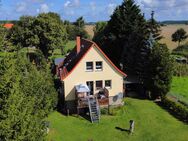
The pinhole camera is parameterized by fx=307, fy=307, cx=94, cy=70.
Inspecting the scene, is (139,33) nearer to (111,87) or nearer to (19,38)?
(111,87)

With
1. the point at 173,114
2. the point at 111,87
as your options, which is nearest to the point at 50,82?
the point at 111,87

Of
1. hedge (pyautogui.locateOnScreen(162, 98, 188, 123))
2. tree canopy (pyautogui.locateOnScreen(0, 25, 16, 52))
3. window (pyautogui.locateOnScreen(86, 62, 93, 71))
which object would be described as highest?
tree canopy (pyautogui.locateOnScreen(0, 25, 16, 52))

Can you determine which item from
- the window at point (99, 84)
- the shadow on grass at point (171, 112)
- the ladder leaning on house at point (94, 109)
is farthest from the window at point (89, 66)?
the shadow on grass at point (171, 112)

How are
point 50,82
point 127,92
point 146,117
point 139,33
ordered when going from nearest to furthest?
1. point 50,82
2. point 146,117
3. point 127,92
4. point 139,33

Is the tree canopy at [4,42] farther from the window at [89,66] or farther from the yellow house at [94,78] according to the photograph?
the window at [89,66]

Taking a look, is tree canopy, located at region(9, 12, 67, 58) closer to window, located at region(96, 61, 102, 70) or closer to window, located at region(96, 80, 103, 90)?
window, located at region(96, 61, 102, 70)

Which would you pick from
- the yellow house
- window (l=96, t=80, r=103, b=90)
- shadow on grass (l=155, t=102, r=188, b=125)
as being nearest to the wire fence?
shadow on grass (l=155, t=102, r=188, b=125)
